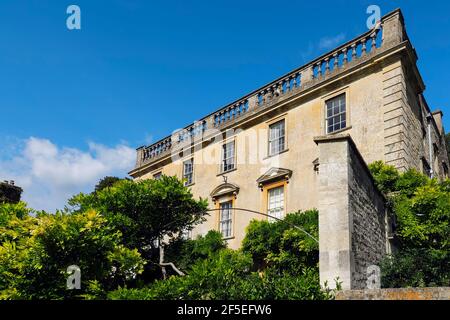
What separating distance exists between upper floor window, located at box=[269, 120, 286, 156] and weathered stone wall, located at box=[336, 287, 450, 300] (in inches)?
462

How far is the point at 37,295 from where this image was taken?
10.1 meters

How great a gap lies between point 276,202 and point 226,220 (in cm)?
299

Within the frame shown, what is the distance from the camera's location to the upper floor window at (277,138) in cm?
1884

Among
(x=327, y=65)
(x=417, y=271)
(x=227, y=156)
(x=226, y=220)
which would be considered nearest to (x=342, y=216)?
(x=417, y=271)

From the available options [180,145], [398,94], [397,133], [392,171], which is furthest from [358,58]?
[180,145]

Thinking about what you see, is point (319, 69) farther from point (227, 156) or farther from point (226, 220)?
point (226, 220)

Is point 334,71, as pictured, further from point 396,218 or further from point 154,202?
point 154,202

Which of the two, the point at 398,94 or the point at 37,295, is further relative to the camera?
the point at 398,94

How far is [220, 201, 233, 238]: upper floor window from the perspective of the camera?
20.1m

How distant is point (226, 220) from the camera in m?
20.4

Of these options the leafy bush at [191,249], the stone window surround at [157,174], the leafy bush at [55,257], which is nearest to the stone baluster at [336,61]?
the leafy bush at [191,249]
